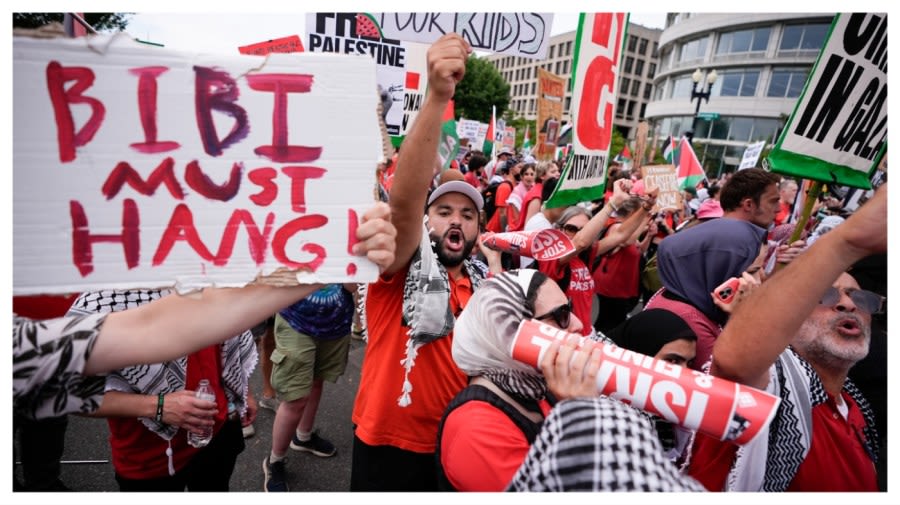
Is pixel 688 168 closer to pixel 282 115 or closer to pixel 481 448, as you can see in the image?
pixel 481 448

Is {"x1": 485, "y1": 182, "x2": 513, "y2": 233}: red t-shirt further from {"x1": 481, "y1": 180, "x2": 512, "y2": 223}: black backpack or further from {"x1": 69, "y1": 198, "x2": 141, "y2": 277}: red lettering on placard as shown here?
{"x1": 69, "y1": 198, "x2": 141, "y2": 277}: red lettering on placard

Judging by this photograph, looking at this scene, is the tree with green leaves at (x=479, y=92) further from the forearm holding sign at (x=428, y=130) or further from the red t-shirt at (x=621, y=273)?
the forearm holding sign at (x=428, y=130)

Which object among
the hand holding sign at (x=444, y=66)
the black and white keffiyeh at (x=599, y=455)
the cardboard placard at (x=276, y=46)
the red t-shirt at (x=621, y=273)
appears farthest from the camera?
the cardboard placard at (x=276, y=46)

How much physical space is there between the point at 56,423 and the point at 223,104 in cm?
225

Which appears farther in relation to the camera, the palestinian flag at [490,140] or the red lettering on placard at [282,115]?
the palestinian flag at [490,140]

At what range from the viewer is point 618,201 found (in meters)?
3.18

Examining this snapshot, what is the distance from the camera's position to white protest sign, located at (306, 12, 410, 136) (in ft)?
11.3

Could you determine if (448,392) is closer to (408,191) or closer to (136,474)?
(408,191)

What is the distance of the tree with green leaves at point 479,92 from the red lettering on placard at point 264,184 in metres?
39.2

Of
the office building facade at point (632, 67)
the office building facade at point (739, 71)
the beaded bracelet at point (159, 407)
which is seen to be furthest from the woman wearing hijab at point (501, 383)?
the office building facade at point (632, 67)

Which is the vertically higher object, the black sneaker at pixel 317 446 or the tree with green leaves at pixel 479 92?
the tree with green leaves at pixel 479 92

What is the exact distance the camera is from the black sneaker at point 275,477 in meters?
2.62

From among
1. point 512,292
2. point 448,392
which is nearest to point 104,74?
point 512,292

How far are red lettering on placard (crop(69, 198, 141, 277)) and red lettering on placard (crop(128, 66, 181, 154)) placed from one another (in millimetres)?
127
